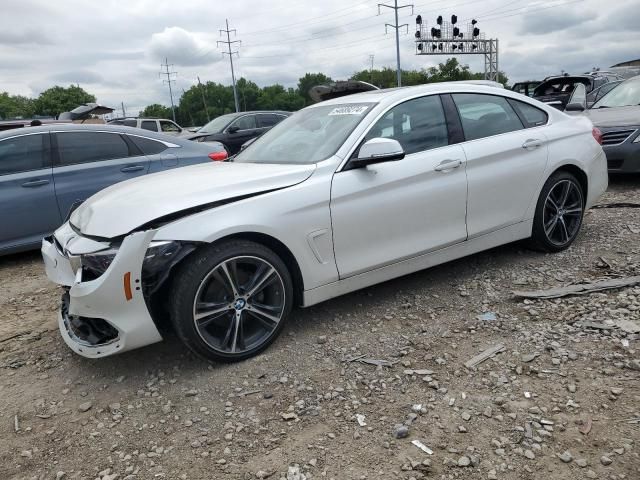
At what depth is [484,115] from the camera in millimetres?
4234

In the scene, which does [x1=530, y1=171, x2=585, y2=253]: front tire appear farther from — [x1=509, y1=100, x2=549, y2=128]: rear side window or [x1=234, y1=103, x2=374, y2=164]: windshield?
[x1=234, y1=103, x2=374, y2=164]: windshield

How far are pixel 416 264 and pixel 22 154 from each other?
432 cm

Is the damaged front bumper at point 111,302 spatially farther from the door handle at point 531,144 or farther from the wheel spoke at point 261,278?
the door handle at point 531,144

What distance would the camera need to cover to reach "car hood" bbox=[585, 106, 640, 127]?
7.18 m

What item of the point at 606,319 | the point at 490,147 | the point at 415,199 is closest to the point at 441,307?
the point at 415,199

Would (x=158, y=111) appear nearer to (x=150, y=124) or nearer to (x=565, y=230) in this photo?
(x=150, y=124)

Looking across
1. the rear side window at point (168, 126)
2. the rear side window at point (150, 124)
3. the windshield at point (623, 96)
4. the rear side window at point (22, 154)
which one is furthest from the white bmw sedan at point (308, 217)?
the rear side window at point (168, 126)

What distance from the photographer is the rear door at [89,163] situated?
5523mm

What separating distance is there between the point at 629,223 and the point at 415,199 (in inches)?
122

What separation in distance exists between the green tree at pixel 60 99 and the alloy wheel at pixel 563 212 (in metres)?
91.4

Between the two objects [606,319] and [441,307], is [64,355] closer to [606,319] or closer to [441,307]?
[441,307]

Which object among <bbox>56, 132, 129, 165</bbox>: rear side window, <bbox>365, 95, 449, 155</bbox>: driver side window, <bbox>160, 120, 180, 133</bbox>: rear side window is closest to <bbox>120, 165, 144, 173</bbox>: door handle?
<bbox>56, 132, 129, 165</bbox>: rear side window

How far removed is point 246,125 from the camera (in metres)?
13.3

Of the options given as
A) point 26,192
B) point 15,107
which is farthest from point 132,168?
point 15,107
